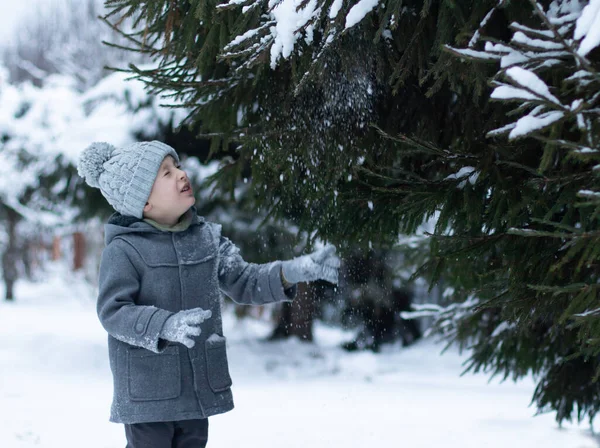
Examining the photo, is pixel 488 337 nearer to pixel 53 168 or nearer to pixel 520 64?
pixel 520 64

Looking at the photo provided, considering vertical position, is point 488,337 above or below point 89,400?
above

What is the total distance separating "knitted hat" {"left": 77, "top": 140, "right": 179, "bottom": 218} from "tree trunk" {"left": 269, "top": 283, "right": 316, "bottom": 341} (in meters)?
4.49

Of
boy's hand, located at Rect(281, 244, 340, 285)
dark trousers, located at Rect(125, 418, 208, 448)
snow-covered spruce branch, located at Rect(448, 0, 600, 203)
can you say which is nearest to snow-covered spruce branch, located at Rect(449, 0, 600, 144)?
snow-covered spruce branch, located at Rect(448, 0, 600, 203)

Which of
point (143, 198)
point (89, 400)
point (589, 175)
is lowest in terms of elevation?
point (89, 400)

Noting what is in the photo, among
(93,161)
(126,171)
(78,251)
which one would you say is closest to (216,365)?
(126,171)

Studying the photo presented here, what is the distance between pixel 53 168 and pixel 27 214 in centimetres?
473

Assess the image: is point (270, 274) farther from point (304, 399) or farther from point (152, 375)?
point (304, 399)

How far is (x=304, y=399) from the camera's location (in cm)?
699

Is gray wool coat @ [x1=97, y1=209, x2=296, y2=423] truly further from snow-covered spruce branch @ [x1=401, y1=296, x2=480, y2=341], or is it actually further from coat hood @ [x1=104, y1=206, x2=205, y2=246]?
Result: snow-covered spruce branch @ [x1=401, y1=296, x2=480, y2=341]

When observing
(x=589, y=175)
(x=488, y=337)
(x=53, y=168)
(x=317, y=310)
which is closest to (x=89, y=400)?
(x=53, y=168)

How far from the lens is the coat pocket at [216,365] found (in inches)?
108

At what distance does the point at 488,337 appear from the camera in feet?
14.0

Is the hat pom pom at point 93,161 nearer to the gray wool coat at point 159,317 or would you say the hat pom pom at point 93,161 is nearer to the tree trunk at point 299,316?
the gray wool coat at point 159,317

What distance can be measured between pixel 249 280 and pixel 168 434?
2.34 ft
